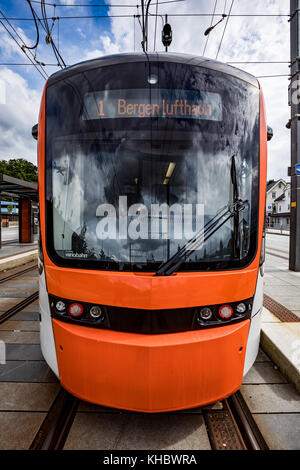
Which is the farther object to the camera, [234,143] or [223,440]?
[234,143]

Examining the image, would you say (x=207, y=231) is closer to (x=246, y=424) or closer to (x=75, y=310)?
(x=75, y=310)

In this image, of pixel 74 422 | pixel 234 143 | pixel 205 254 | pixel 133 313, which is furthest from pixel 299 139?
pixel 74 422

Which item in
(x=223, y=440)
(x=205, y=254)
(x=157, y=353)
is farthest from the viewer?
(x=205, y=254)

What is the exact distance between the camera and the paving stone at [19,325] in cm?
376

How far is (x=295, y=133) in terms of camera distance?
7.66 meters

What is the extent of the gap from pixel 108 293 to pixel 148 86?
5.47 ft

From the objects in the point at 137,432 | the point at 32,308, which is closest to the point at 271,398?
the point at 137,432

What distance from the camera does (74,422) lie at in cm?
198

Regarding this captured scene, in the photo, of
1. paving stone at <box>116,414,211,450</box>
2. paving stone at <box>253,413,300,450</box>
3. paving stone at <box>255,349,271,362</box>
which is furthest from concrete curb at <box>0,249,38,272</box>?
paving stone at <box>253,413,300,450</box>

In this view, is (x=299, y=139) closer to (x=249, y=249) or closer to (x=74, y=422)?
(x=249, y=249)

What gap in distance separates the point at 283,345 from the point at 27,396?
2716mm

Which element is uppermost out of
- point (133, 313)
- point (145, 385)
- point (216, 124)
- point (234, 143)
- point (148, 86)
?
point (148, 86)

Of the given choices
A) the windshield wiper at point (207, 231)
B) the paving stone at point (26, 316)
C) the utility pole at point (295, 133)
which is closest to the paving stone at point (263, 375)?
the windshield wiper at point (207, 231)

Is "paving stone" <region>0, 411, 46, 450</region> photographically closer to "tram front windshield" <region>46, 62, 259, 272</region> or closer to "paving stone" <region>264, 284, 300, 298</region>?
"tram front windshield" <region>46, 62, 259, 272</region>
